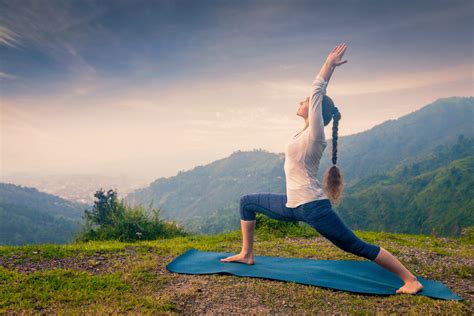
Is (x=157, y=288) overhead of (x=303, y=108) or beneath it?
beneath

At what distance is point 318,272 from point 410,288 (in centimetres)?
113

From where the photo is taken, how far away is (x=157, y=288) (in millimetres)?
4230

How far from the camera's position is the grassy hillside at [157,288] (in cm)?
365

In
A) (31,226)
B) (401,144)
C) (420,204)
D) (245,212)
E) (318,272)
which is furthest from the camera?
(401,144)

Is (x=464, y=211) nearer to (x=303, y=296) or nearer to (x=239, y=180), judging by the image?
(x=303, y=296)

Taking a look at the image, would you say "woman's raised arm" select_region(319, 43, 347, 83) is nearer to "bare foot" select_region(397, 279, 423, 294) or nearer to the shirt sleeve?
the shirt sleeve

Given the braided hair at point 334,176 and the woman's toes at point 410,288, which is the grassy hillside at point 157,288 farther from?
the braided hair at point 334,176

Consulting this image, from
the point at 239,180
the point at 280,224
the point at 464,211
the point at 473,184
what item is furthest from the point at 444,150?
the point at 280,224

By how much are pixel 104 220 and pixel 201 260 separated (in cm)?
490

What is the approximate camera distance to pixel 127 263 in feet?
17.1

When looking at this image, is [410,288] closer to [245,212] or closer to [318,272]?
[318,272]

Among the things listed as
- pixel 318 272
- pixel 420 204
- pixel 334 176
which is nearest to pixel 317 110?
pixel 334 176

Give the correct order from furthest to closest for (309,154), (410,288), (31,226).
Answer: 1. (31,226)
2. (309,154)
3. (410,288)

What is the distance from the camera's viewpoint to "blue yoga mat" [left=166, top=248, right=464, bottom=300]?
14.0 feet
